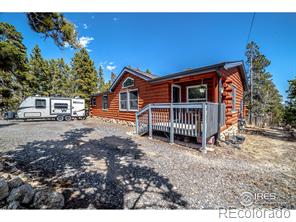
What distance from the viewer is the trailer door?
504 inches

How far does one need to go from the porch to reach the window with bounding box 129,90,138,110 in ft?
6.94

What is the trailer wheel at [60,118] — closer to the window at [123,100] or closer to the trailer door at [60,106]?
the trailer door at [60,106]

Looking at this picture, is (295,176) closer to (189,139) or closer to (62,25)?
(189,139)

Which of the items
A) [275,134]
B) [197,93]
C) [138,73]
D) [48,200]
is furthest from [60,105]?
[275,134]

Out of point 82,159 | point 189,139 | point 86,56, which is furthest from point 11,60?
point 86,56

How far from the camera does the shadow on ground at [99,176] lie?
2.04 m

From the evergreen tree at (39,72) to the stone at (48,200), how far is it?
2257 centimetres

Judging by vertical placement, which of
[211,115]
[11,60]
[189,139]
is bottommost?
[189,139]

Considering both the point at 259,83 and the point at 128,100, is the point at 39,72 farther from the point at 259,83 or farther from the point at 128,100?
the point at 259,83

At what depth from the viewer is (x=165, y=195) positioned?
7.18 ft

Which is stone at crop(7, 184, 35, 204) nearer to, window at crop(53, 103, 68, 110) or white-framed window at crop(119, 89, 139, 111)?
white-framed window at crop(119, 89, 139, 111)

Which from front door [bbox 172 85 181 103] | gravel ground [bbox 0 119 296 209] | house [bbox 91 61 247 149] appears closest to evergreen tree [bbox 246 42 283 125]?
house [bbox 91 61 247 149]

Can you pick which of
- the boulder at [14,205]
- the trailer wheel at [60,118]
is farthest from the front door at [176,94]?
the trailer wheel at [60,118]
